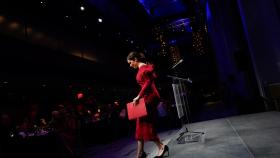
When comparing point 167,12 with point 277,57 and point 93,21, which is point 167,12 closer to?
point 93,21

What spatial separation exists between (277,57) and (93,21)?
564cm

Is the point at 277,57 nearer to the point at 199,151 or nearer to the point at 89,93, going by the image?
the point at 199,151

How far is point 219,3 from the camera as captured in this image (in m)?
7.17

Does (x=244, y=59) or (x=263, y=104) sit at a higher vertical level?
(x=244, y=59)

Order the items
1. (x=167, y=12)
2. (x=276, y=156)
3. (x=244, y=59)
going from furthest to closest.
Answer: (x=167, y=12) < (x=244, y=59) < (x=276, y=156)

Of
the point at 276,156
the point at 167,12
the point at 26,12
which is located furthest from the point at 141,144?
the point at 167,12

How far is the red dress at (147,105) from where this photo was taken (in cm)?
291

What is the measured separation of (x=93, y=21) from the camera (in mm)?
8180

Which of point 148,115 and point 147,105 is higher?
point 147,105

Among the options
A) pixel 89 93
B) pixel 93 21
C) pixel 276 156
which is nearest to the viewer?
pixel 276 156

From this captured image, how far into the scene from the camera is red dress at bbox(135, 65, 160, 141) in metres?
2.91

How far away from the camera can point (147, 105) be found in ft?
9.62

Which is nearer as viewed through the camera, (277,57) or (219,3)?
(277,57)

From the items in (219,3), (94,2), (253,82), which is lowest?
(253,82)
